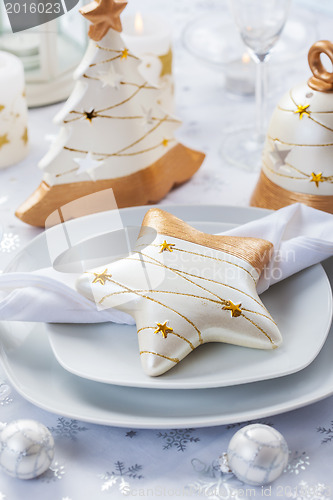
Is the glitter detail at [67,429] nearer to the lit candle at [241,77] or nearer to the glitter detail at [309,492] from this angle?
the glitter detail at [309,492]

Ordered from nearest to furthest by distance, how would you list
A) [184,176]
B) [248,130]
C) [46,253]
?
[46,253] < [184,176] < [248,130]

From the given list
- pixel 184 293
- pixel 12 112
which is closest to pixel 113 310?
pixel 184 293

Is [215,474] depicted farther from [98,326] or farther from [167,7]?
[167,7]

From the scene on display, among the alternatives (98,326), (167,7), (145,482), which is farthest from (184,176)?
(167,7)

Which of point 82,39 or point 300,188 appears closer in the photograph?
point 300,188

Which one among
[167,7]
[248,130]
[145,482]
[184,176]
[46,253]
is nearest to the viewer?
[145,482]

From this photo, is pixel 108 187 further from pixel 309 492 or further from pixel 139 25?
pixel 309 492

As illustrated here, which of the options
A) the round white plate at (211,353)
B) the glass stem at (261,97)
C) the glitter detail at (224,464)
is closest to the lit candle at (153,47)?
the glass stem at (261,97)
